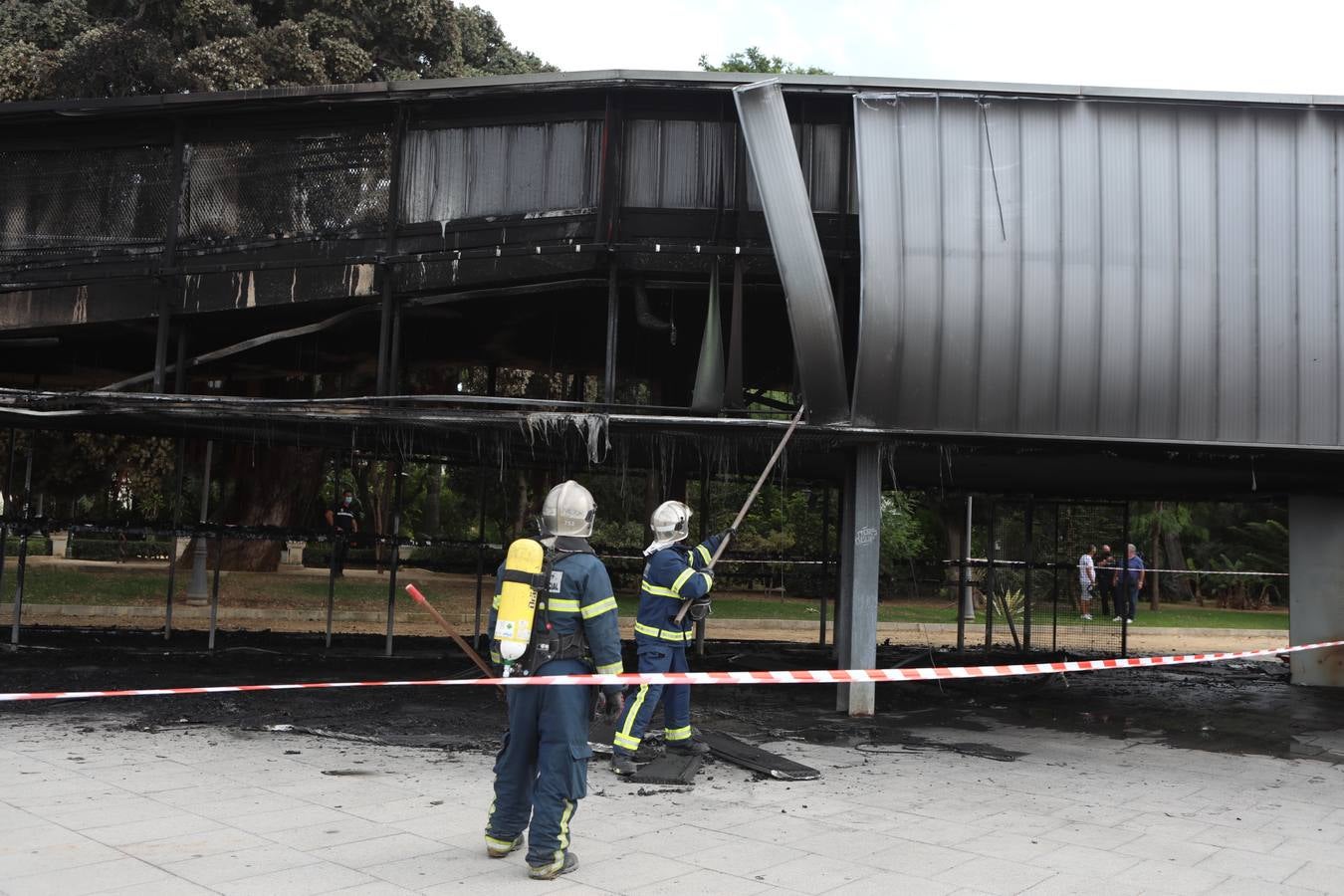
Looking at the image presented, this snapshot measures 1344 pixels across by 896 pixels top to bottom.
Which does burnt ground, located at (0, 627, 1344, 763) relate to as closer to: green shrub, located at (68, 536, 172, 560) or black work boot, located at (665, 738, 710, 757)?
Answer: black work boot, located at (665, 738, 710, 757)

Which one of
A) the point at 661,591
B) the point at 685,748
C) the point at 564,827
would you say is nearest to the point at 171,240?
the point at 661,591

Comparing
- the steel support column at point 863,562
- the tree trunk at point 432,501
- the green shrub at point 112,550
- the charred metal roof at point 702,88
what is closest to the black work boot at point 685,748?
the steel support column at point 863,562

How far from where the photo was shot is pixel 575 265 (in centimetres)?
1081

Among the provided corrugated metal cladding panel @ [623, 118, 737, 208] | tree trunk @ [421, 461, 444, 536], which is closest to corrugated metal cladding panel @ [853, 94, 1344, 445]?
corrugated metal cladding panel @ [623, 118, 737, 208]

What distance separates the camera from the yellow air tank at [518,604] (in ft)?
17.2

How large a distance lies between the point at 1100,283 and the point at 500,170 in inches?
238

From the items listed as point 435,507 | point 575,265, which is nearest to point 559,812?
point 575,265

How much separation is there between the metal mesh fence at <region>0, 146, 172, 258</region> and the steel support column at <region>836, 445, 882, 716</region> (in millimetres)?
8035

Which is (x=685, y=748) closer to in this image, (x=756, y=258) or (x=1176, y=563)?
(x=756, y=258)

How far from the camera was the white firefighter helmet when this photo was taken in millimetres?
5508

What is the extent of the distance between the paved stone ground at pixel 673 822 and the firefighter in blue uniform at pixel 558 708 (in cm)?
21

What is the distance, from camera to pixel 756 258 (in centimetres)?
1095

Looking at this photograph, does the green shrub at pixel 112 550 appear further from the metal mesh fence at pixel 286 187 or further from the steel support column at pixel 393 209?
the steel support column at pixel 393 209

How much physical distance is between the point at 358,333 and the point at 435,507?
19.6 metres
